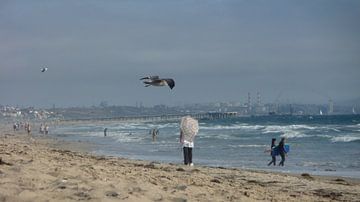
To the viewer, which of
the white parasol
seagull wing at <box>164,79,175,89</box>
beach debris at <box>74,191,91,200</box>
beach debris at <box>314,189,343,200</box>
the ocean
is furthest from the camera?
the ocean

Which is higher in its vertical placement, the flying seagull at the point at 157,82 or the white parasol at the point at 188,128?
the flying seagull at the point at 157,82

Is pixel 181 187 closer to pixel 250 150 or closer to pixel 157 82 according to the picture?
pixel 157 82

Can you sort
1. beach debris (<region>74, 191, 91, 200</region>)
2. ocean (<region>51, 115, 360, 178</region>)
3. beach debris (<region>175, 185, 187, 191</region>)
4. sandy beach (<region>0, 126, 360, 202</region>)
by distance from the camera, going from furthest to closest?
ocean (<region>51, 115, 360, 178</region>)
beach debris (<region>175, 185, 187, 191</region>)
sandy beach (<region>0, 126, 360, 202</region>)
beach debris (<region>74, 191, 91, 200</region>)

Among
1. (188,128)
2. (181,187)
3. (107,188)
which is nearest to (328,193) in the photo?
(181,187)

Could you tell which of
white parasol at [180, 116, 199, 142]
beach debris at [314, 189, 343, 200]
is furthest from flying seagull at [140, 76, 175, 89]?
beach debris at [314, 189, 343, 200]

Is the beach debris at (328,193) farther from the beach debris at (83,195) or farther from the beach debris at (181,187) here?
the beach debris at (83,195)

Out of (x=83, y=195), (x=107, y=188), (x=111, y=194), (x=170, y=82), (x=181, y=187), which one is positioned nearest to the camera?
(x=83, y=195)

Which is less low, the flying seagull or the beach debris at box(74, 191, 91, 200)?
the flying seagull

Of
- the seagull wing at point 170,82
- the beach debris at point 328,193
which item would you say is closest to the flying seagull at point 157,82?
the seagull wing at point 170,82

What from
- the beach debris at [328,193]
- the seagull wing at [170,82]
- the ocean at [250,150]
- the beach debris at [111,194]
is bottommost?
the ocean at [250,150]

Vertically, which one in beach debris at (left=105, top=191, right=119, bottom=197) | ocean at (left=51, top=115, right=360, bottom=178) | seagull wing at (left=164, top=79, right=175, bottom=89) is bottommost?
ocean at (left=51, top=115, right=360, bottom=178)

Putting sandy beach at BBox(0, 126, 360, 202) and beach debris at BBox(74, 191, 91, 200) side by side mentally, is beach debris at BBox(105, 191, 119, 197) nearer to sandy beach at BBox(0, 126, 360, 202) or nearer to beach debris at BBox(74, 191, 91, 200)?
sandy beach at BBox(0, 126, 360, 202)

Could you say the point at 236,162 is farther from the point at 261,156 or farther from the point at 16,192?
the point at 16,192

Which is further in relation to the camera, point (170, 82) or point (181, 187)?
point (170, 82)
